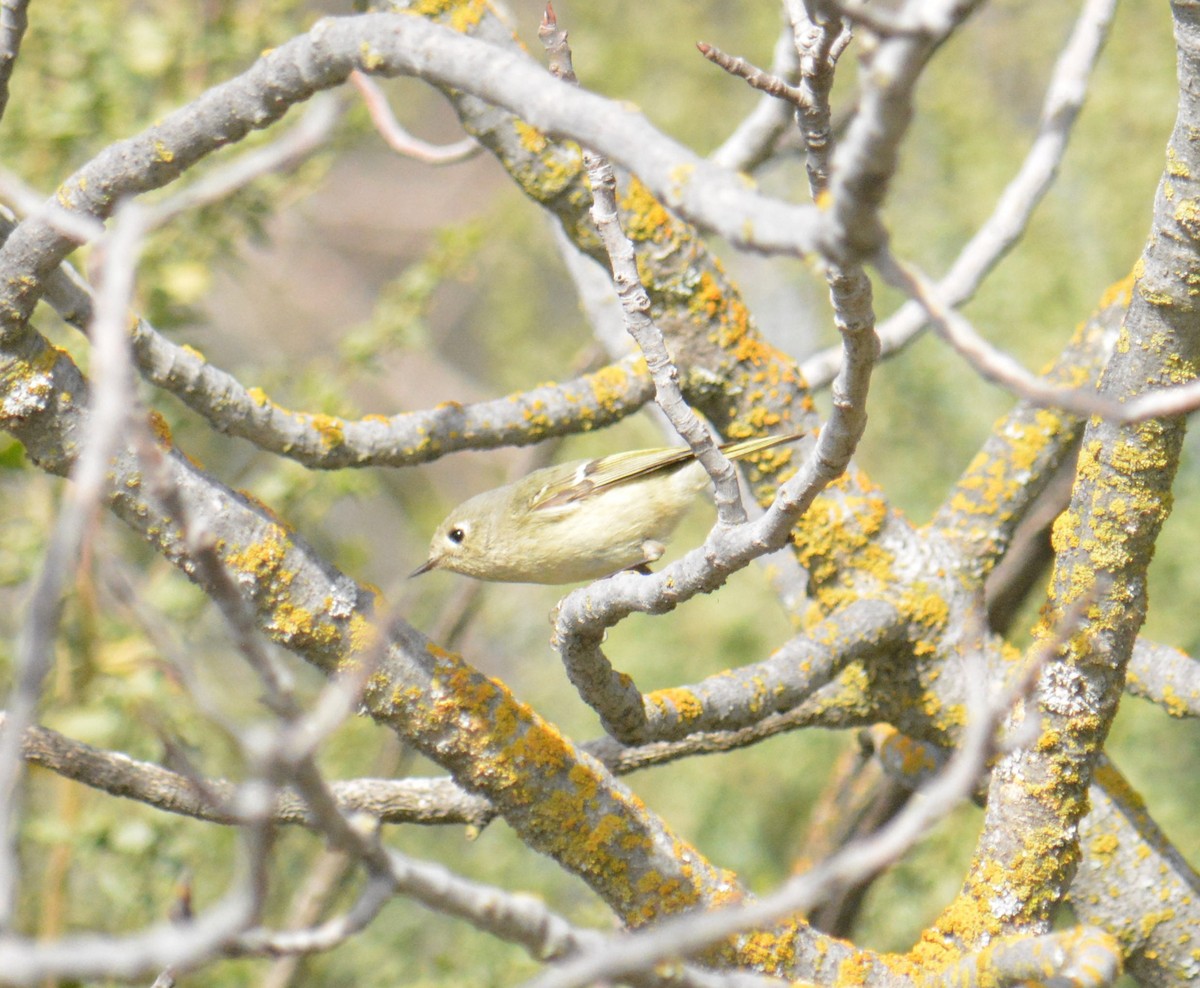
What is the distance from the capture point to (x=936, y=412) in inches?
145

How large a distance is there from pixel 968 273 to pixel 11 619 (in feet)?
10.3

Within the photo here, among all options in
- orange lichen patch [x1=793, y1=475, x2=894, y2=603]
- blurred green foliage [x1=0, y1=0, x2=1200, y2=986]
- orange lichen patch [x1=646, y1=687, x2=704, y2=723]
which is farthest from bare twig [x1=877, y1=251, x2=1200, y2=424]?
blurred green foliage [x1=0, y1=0, x2=1200, y2=986]

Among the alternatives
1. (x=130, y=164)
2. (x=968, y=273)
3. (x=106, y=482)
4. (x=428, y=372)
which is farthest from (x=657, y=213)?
(x=428, y=372)

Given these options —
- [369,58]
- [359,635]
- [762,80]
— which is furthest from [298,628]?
[762,80]

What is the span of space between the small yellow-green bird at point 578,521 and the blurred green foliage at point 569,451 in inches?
18.1

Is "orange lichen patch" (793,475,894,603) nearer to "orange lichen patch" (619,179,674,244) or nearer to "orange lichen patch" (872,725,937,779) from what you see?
"orange lichen patch" (872,725,937,779)

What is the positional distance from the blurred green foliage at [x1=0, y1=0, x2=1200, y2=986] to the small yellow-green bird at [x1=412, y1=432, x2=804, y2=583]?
46 cm

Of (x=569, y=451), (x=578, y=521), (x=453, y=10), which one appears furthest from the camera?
(x=569, y=451)

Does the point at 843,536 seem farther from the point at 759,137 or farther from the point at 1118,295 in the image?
the point at 759,137

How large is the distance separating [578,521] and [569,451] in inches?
75.5

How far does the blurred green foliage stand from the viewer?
3.06 metres

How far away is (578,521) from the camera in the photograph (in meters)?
2.67

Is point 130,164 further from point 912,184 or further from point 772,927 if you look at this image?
point 912,184

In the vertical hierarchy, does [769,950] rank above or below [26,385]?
below
